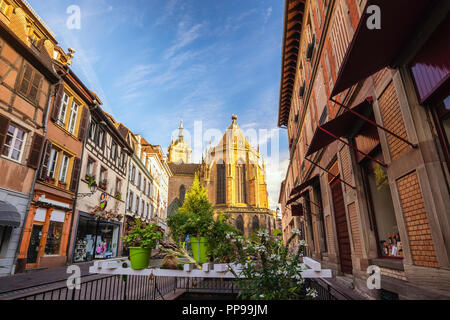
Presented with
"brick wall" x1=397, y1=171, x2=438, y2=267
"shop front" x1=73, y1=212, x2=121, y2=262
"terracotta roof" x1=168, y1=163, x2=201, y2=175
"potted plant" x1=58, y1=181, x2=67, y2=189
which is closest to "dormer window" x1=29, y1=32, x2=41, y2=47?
"potted plant" x1=58, y1=181, x2=67, y2=189

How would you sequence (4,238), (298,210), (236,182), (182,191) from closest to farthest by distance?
(4,238)
(298,210)
(236,182)
(182,191)

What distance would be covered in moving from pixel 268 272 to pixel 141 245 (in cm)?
147

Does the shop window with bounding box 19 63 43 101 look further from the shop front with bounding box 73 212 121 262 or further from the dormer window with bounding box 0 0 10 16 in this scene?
the shop front with bounding box 73 212 121 262

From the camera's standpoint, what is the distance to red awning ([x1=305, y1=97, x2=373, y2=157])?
548 cm

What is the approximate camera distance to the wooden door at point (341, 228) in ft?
25.8

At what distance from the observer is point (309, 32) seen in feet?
37.0

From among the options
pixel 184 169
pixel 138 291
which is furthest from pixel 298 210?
pixel 184 169

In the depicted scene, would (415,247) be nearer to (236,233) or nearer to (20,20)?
(236,233)

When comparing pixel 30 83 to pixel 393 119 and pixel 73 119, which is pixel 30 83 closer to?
pixel 73 119

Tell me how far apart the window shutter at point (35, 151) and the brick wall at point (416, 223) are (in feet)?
42.7

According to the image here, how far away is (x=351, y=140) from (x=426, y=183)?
3.49m

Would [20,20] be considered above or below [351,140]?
above

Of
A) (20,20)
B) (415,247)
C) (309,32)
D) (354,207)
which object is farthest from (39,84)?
(415,247)

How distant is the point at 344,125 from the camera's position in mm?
6000
